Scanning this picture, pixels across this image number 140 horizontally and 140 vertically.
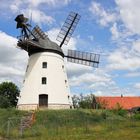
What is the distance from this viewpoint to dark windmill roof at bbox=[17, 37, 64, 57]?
133 feet

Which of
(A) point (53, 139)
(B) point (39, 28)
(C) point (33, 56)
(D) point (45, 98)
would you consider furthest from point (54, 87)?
(A) point (53, 139)

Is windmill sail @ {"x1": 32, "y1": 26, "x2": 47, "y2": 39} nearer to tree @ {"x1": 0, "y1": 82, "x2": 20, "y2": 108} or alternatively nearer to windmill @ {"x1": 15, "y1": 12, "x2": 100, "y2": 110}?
windmill @ {"x1": 15, "y1": 12, "x2": 100, "y2": 110}

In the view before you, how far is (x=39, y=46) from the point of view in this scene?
40969 millimetres

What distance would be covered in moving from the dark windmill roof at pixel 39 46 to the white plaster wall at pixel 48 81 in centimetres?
49

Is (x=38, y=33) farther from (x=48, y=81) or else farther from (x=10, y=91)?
(x=10, y=91)

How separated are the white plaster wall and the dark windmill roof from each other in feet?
1.59

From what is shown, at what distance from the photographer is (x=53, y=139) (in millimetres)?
20031

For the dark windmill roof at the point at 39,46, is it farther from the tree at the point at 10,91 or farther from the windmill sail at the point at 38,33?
the tree at the point at 10,91

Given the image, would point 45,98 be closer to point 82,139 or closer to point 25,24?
point 25,24

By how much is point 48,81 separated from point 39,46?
14.1 feet

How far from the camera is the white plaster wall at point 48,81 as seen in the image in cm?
3947

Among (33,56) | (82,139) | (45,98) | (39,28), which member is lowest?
(82,139)

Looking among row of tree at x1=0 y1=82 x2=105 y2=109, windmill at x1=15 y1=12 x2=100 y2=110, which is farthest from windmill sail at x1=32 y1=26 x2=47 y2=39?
row of tree at x1=0 y1=82 x2=105 y2=109

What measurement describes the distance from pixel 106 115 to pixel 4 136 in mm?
16311
